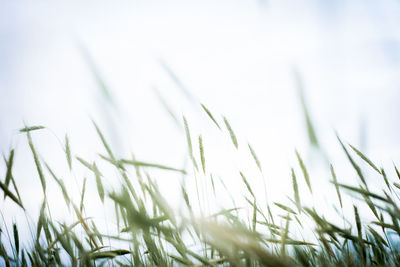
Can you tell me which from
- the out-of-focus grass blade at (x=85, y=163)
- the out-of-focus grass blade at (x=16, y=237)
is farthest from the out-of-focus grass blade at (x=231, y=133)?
the out-of-focus grass blade at (x=16, y=237)

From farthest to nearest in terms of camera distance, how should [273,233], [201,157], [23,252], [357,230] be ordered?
1. [23,252]
2. [273,233]
3. [201,157]
4. [357,230]

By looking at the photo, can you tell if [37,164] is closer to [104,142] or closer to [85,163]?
[85,163]

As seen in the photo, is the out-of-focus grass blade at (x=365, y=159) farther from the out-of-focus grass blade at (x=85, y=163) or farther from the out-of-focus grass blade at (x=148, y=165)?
the out-of-focus grass blade at (x=85, y=163)

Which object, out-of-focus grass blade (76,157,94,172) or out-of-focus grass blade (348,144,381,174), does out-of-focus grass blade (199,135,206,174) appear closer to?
out-of-focus grass blade (76,157,94,172)

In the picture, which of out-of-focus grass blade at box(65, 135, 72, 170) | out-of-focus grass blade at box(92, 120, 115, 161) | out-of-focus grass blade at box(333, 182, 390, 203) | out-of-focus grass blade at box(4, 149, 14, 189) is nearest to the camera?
out-of-focus grass blade at box(333, 182, 390, 203)

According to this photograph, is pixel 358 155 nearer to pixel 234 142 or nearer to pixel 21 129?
pixel 234 142

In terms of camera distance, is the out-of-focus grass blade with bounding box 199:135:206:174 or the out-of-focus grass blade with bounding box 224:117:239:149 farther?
the out-of-focus grass blade with bounding box 224:117:239:149

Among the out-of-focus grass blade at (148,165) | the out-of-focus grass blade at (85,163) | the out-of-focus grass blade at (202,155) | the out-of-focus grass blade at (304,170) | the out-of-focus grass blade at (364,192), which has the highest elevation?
the out-of-focus grass blade at (85,163)

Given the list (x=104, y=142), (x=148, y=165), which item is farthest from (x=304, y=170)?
(x=104, y=142)

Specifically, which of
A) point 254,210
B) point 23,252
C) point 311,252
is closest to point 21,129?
point 23,252

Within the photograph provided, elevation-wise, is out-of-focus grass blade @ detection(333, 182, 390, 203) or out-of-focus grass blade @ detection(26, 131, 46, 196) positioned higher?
out-of-focus grass blade @ detection(26, 131, 46, 196)

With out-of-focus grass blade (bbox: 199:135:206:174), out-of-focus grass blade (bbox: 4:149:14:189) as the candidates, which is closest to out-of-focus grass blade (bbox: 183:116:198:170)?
out-of-focus grass blade (bbox: 199:135:206:174)

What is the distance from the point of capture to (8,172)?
3.25 ft

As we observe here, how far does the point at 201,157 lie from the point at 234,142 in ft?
0.55
